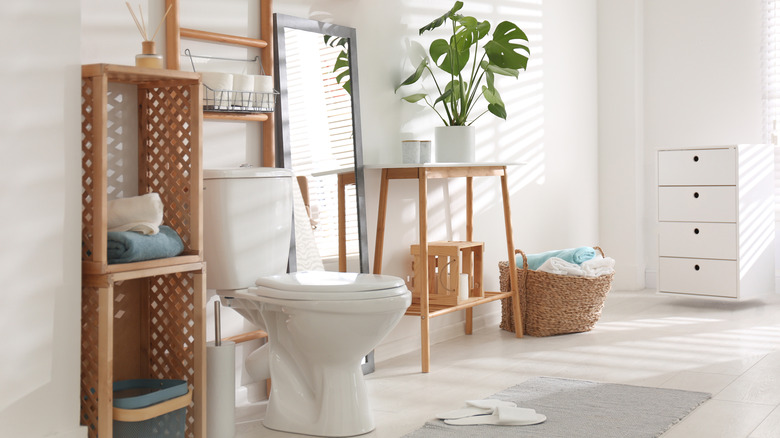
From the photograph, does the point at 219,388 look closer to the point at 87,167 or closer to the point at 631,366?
the point at 87,167

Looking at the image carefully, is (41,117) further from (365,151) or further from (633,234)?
(633,234)

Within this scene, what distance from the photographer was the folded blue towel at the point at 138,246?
2.05 meters

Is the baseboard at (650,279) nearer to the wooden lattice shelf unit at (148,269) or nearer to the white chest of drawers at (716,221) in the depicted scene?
the white chest of drawers at (716,221)

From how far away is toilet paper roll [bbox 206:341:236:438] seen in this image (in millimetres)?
2340

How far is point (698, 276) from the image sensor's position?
4.50 metres

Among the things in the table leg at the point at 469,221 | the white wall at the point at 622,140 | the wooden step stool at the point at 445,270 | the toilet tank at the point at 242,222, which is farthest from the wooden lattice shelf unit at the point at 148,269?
the white wall at the point at 622,140

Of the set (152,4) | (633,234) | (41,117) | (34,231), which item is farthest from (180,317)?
(633,234)

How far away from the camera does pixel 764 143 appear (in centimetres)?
498

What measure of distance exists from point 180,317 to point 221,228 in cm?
27

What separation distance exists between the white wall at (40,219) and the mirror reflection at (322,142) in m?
0.90

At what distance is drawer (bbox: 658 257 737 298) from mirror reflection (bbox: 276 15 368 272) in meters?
2.10

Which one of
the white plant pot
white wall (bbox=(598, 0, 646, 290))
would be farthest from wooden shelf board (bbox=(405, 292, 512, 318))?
white wall (bbox=(598, 0, 646, 290))

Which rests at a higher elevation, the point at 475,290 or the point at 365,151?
the point at 365,151

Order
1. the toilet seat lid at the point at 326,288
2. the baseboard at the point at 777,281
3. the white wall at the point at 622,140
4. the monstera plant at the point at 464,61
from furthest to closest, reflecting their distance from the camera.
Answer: the white wall at the point at 622,140
the baseboard at the point at 777,281
the monstera plant at the point at 464,61
the toilet seat lid at the point at 326,288
